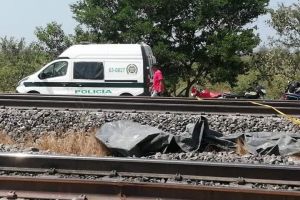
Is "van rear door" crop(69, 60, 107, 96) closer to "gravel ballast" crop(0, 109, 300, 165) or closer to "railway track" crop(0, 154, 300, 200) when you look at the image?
"gravel ballast" crop(0, 109, 300, 165)

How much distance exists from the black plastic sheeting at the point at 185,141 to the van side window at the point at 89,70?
986 cm

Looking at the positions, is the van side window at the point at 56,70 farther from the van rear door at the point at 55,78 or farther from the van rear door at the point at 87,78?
the van rear door at the point at 87,78

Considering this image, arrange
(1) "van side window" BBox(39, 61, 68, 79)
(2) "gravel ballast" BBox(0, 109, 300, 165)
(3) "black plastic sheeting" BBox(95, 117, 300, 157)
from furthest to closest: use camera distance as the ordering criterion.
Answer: (1) "van side window" BBox(39, 61, 68, 79)
(2) "gravel ballast" BBox(0, 109, 300, 165)
(3) "black plastic sheeting" BBox(95, 117, 300, 157)

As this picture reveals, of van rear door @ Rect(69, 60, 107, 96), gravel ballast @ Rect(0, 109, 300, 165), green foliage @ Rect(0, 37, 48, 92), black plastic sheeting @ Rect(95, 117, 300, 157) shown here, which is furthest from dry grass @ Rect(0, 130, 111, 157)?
green foliage @ Rect(0, 37, 48, 92)

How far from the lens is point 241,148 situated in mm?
7488

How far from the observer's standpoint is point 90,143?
25.1 ft

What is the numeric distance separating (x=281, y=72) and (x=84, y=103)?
15819mm

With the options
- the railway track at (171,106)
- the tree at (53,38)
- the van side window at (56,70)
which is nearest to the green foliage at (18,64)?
the tree at (53,38)

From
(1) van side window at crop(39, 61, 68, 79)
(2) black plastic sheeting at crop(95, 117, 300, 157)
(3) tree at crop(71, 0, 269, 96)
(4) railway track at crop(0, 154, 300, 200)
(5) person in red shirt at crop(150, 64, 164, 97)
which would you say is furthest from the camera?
(3) tree at crop(71, 0, 269, 96)

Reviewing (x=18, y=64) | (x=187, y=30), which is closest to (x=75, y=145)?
(x=187, y=30)

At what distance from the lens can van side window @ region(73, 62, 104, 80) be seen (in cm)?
1767

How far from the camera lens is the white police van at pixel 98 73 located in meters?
17.4

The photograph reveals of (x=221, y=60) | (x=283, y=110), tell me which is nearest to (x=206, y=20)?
(x=221, y=60)

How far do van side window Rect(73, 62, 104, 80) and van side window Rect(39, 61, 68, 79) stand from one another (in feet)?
1.43
